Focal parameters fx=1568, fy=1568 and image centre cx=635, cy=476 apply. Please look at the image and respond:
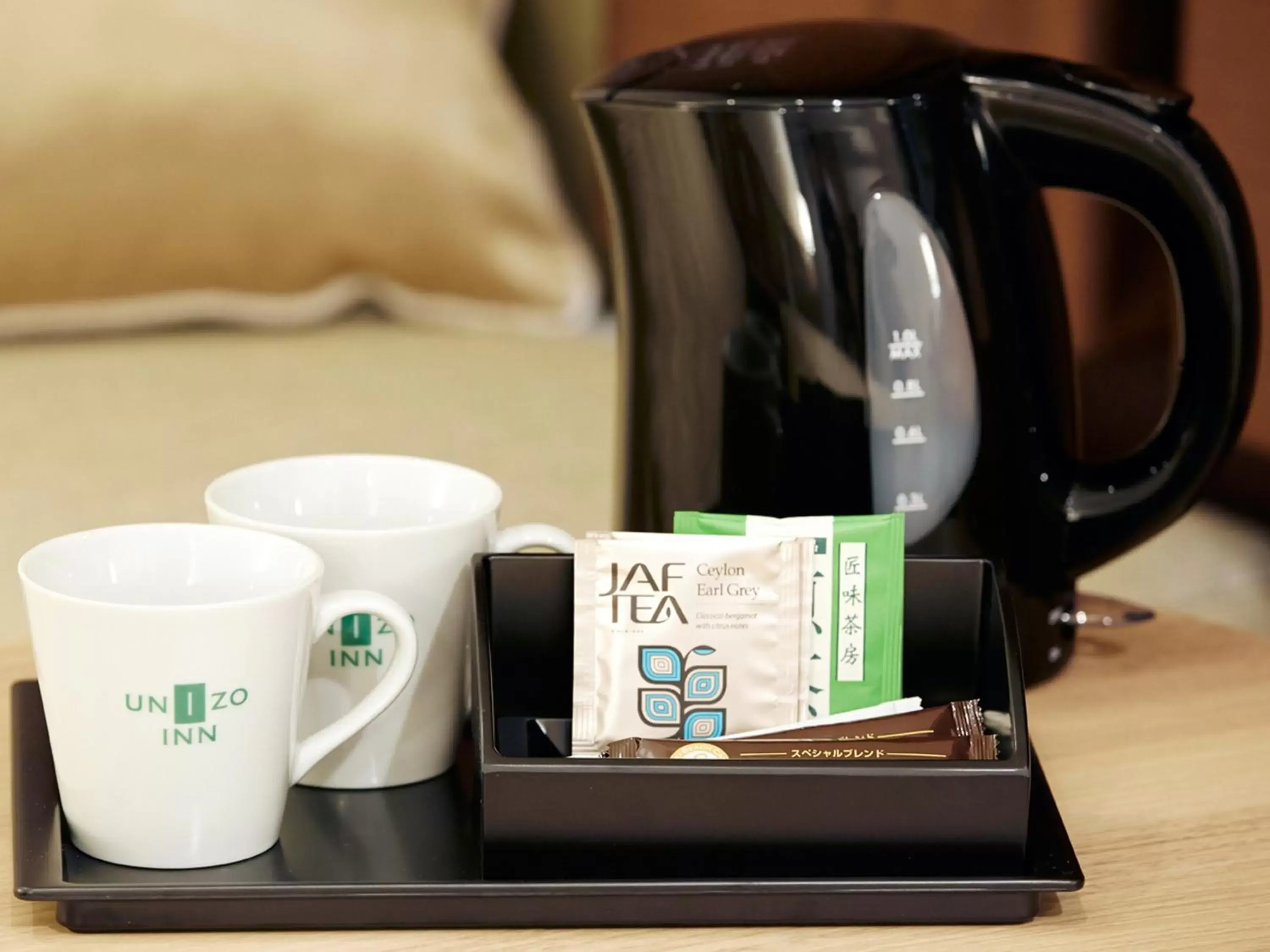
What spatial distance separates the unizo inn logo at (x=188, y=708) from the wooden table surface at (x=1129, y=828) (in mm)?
56

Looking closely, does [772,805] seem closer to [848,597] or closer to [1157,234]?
[848,597]

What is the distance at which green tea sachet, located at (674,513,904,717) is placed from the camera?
0.49 metres

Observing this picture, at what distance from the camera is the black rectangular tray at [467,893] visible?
1.38 ft

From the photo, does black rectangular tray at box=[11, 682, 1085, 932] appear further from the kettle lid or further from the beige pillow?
the beige pillow

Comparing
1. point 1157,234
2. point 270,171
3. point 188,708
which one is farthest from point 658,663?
point 270,171

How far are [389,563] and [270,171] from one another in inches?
28.9

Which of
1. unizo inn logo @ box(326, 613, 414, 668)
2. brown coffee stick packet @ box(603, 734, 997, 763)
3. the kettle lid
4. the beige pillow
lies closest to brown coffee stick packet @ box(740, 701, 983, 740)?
brown coffee stick packet @ box(603, 734, 997, 763)

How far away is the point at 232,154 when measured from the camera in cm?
113

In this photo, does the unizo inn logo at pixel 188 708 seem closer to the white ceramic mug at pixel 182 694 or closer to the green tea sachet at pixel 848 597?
the white ceramic mug at pixel 182 694

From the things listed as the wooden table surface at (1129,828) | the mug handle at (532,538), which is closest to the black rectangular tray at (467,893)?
the wooden table surface at (1129,828)

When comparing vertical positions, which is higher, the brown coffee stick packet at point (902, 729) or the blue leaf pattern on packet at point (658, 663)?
the blue leaf pattern on packet at point (658, 663)

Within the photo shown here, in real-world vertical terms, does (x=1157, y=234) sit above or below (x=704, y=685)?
above

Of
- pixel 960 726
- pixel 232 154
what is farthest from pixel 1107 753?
pixel 232 154

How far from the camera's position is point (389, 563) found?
484 mm
